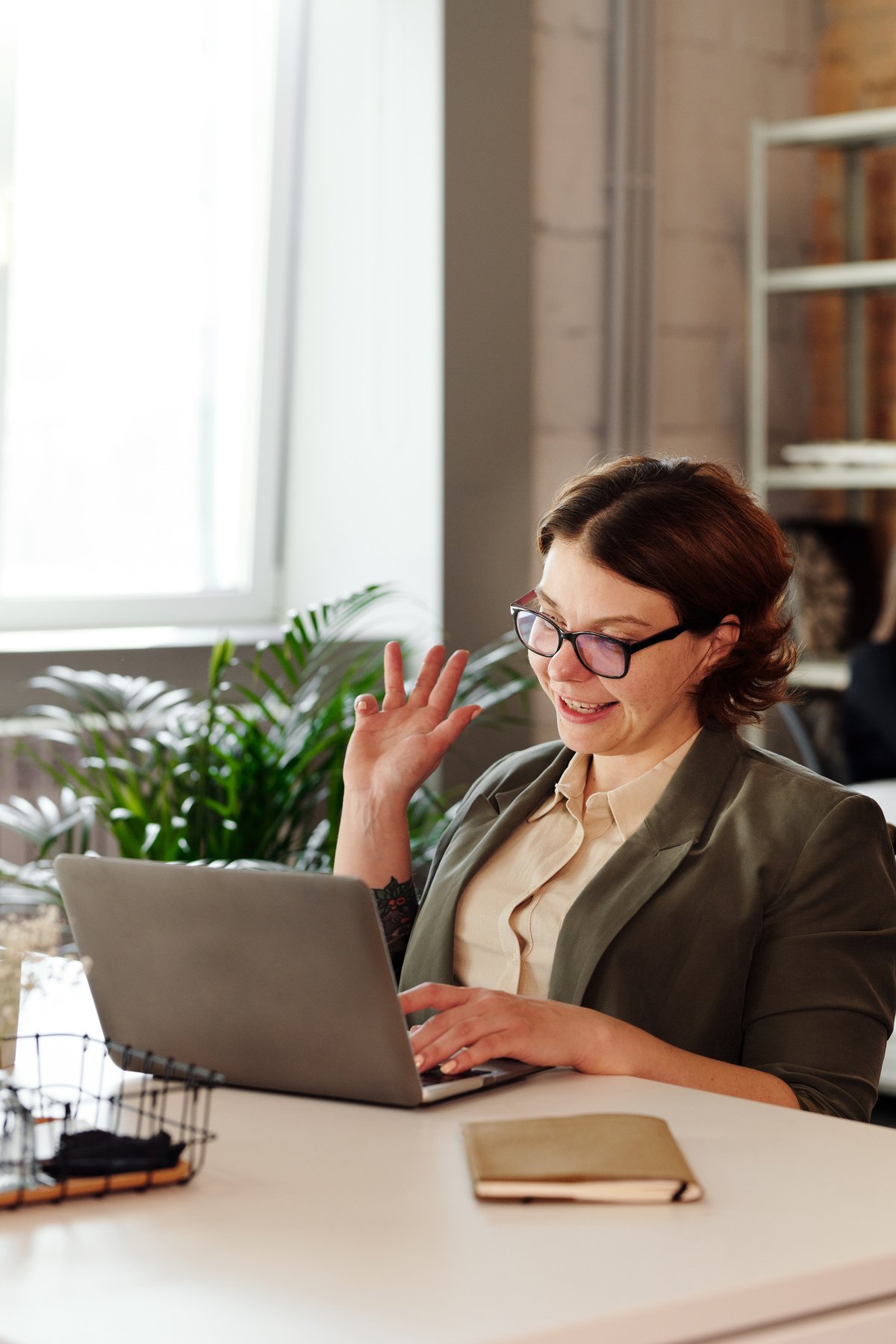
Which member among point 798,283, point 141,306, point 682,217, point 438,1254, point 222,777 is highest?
point 682,217

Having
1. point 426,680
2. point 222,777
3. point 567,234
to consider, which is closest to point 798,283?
point 567,234

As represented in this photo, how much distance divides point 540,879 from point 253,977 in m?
0.53

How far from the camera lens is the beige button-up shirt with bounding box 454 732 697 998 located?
70.5 inches

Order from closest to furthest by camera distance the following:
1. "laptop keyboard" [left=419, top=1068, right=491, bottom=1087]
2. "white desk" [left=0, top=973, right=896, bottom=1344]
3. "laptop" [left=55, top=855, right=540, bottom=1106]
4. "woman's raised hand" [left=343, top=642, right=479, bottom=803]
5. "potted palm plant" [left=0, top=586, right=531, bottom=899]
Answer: "white desk" [left=0, top=973, right=896, bottom=1344], "laptop" [left=55, top=855, right=540, bottom=1106], "laptop keyboard" [left=419, top=1068, right=491, bottom=1087], "woman's raised hand" [left=343, top=642, right=479, bottom=803], "potted palm plant" [left=0, top=586, right=531, bottom=899]

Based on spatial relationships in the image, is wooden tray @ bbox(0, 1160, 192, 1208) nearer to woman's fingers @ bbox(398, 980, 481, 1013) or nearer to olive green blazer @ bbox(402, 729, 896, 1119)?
woman's fingers @ bbox(398, 980, 481, 1013)

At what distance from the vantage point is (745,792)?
1750 millimetres

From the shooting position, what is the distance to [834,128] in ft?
14.3

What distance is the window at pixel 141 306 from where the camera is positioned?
3951mm

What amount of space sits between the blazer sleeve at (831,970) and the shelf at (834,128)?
3.06 metres

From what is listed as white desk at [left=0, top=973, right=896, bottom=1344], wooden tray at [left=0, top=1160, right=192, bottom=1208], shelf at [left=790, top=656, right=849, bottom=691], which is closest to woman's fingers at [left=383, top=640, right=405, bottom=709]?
white desk at [left=0, top=973, right=896, bottom=1344]

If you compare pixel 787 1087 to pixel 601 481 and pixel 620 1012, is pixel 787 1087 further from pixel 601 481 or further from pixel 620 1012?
pixel 601 481

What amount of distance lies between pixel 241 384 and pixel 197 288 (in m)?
0.25

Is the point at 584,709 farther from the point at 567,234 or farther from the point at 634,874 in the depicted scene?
the point at 567,234

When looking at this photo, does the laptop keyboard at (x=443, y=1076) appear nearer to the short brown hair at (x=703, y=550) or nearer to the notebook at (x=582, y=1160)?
the notebook at (x=582, y=1160)
